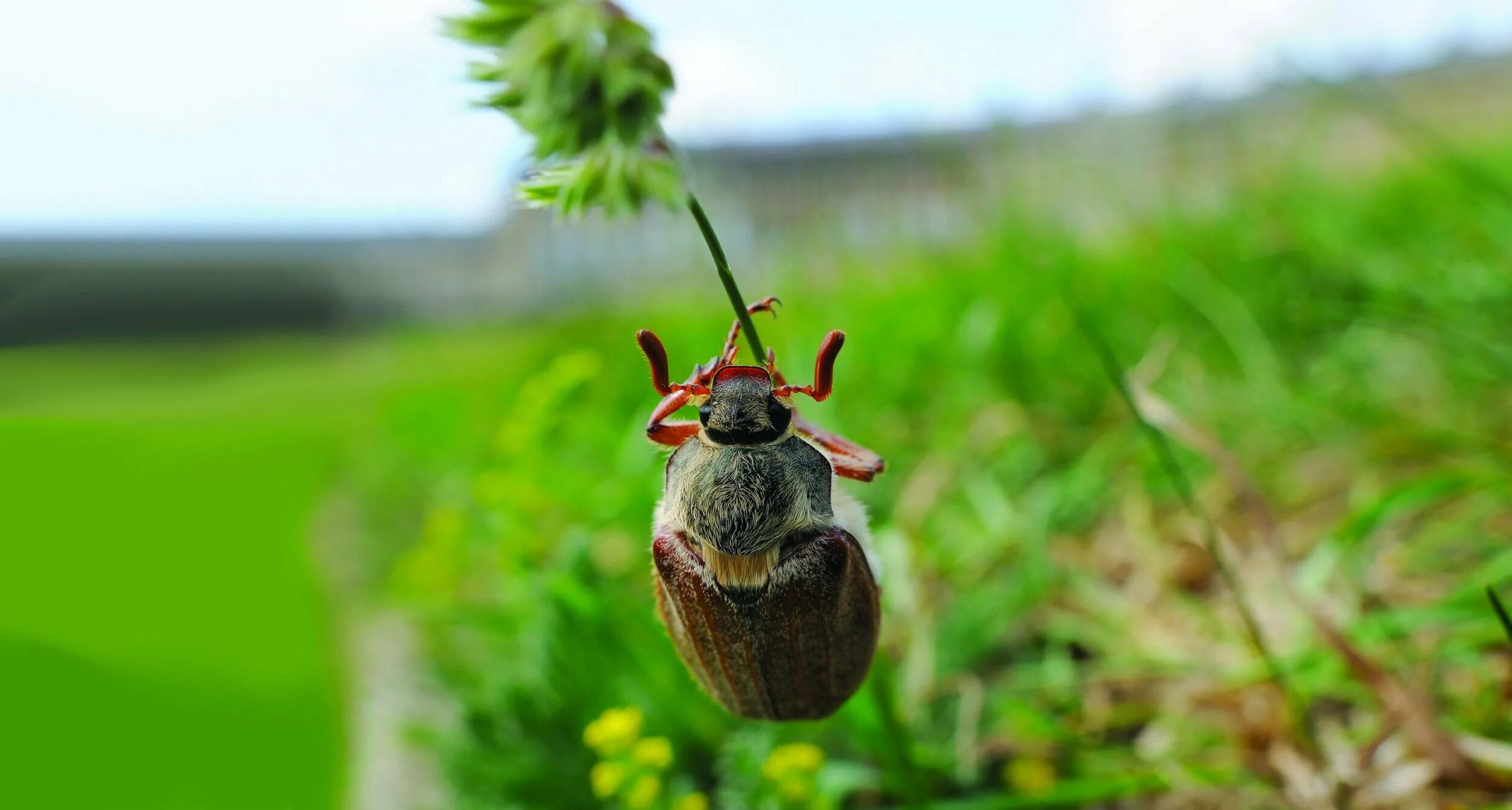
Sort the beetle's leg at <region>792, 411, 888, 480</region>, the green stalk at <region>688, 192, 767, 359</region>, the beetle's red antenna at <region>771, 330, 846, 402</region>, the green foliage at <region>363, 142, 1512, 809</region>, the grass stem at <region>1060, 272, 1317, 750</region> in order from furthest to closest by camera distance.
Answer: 1. the green foliage at <region>363, 142, 1512, 809</region>
2. the grass stem at <region>1060, 272, 1317, 750</region>
3. the beetle's leg at <region>792, 411, 888, 480</region>
4. the beetle's red antenna at <region>771, 330, 846, 402</region>
5. the green stalk at <region>688, 192, 767, 359</region>

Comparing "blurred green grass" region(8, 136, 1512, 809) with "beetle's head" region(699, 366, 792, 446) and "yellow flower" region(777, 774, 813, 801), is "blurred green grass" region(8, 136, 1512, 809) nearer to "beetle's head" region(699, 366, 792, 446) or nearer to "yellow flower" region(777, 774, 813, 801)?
"yellow flower" region(777, 774, 813, 801)

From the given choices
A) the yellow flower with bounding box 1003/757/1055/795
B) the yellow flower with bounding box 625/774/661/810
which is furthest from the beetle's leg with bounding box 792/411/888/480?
the yellow flower with bounding box 1003/757/1055/795

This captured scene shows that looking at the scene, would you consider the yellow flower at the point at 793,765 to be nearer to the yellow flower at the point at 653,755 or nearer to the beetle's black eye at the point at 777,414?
the yellow flower at the point at 653,755

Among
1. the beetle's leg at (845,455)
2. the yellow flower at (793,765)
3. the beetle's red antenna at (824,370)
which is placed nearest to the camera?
the beetle's red antenna at (824,370)

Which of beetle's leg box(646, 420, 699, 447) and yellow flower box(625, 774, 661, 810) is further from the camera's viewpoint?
yellow flower box(625, 774, 661, 810)

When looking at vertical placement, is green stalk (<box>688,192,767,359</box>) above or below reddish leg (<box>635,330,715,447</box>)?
above

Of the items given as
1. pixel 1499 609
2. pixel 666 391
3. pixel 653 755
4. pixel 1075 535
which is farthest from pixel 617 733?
pixel 1075 535

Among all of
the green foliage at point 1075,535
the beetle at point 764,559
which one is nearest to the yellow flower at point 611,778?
the green foliage at point 1075,535

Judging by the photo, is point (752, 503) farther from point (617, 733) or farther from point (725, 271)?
point (617, 733)
